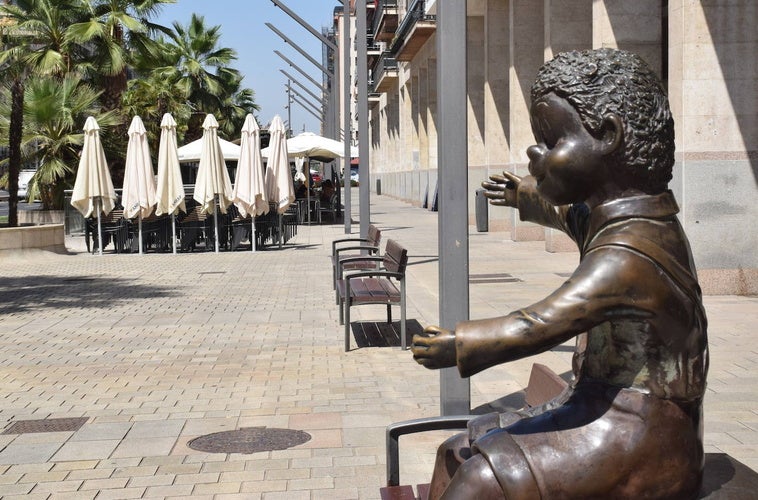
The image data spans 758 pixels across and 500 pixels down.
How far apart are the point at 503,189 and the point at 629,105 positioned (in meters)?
0.80

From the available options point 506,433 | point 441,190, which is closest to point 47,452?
point 441,190

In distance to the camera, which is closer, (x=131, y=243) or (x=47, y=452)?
(x=47, y=452)

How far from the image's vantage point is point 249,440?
6094mm

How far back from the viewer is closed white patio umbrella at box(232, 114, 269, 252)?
20562 millimetres

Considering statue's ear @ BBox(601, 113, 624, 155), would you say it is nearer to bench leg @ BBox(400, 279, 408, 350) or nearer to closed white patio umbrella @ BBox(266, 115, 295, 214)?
bench leg @ BBox(400, 279, 408, 350)

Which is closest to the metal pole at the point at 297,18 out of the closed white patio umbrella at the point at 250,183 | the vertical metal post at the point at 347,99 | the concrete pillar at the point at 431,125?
the vertical metal post at the point at 347,99

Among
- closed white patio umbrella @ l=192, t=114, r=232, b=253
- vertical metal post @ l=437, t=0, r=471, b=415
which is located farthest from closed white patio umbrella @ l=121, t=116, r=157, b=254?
vertical metal post @ l=437, t=0, r=471, b=415

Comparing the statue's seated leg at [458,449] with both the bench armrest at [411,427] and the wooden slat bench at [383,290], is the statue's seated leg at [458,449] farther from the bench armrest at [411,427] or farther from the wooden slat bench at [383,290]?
the wooden slat bench at [383,290]

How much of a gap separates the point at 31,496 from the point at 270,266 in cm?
1246

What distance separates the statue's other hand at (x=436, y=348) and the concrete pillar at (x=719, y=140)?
10035 millimetres

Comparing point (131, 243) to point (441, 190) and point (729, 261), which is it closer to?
point (729, 261)

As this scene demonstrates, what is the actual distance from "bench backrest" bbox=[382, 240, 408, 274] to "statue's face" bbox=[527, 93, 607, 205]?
6447 mm

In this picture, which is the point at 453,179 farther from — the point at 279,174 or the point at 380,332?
the point at 279,174

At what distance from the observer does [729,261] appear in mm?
11938
